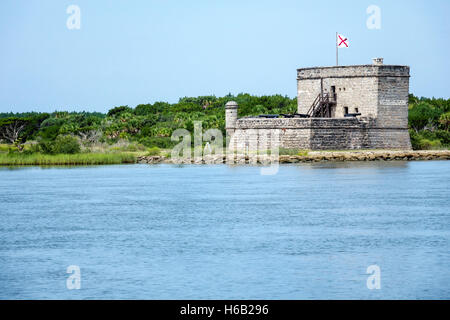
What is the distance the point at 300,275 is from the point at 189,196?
13.5 metres

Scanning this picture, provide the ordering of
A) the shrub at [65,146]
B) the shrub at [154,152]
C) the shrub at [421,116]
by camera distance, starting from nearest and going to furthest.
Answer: the shrub at [65,146] → the shrub at [154,152] → the shrub at [421,116]

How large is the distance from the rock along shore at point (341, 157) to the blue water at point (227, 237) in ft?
28.1

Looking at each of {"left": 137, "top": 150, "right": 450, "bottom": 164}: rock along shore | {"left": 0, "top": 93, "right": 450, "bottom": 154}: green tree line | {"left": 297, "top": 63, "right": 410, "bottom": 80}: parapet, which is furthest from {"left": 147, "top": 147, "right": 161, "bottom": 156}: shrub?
{"left": 297, "top": 63, "right": 410, "bottom": 80}: parapet

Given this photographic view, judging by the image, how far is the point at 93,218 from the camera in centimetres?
2388

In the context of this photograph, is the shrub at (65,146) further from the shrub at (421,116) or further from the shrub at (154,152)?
the shrub at (421,116)

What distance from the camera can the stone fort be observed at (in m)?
44.9

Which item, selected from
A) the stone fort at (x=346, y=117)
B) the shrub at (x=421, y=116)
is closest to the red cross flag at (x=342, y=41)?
the stone fort at (x=346, y=117)

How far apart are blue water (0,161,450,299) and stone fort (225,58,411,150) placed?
990 centimetres

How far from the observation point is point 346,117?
45.4m

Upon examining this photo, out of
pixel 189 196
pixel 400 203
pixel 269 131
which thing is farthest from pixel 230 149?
pixel 400 203

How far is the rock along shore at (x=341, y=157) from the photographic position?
43.9 m

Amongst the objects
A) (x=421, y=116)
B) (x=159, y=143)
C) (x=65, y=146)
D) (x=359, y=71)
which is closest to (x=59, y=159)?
(x=65, y=146)

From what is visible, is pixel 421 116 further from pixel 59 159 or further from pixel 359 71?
pixel 59 159

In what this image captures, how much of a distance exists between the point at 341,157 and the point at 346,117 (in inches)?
91.7
